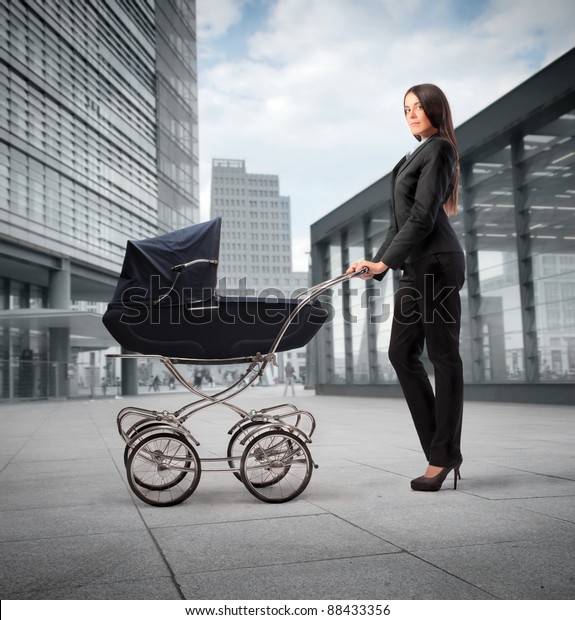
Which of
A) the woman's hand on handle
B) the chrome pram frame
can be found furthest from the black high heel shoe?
the woman's hand on handle

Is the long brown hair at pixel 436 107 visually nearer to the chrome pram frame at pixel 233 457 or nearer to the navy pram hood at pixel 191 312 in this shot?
the chrome pram frame at pixel 233 457

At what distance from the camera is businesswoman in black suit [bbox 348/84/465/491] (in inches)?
156

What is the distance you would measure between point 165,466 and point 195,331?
31.6 inches

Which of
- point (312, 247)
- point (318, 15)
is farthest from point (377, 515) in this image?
point (312, 247)

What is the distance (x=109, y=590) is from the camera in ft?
7.30

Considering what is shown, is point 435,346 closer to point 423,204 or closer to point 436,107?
point 423,204

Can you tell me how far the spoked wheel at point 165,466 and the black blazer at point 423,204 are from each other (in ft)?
5.31

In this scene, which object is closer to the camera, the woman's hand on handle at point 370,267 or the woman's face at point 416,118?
the woman's hand on handle at point 370,267

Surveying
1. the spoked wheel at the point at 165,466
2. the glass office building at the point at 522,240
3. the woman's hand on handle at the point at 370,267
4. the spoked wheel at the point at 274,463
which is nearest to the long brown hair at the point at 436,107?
the woman's hand on handle at the point at 370,267

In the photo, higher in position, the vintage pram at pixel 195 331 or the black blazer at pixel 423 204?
the black blazer at pixel 423 204

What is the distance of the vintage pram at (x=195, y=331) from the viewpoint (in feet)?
12.8

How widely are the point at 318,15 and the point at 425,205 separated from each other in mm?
14083

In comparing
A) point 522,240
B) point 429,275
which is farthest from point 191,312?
point 522,240
